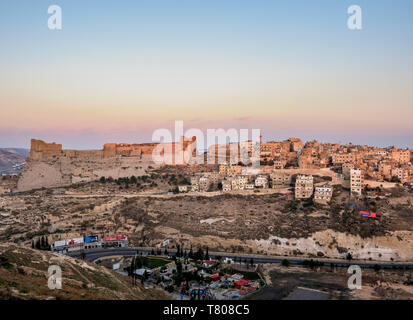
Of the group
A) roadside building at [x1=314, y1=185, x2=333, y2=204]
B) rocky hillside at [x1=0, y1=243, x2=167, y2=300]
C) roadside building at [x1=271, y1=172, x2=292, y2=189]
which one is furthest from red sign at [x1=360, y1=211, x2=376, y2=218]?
rocky hillside at [x1=0, y1=243, x2=167, y2=300]

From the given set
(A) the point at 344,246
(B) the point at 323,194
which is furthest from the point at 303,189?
(A) the point at 344,246

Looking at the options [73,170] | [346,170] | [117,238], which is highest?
[346,170]

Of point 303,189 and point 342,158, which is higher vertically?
point 342,158

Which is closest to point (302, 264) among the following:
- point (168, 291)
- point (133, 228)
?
point (168, 291)

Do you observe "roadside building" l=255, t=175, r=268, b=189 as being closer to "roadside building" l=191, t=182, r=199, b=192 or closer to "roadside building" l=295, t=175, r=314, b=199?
"roadside building" l=295, t=175, r=314, b=199

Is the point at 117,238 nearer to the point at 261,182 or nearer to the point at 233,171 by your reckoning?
the point at 261,182

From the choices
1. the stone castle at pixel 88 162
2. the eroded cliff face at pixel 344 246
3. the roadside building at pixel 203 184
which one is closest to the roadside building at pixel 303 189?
the eroded cliff face at pixel 344 246
